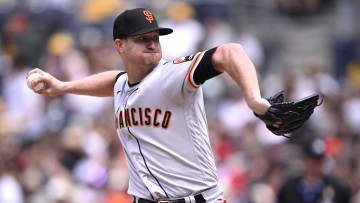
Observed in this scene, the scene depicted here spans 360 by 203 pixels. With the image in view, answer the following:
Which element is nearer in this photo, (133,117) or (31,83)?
(133,117)

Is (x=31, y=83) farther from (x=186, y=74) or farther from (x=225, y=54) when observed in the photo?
(x=225, y=54)

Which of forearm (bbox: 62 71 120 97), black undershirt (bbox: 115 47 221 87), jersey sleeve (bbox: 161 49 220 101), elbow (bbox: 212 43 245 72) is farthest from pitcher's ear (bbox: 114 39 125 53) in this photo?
elbow (bbox: 212 43 245 72)

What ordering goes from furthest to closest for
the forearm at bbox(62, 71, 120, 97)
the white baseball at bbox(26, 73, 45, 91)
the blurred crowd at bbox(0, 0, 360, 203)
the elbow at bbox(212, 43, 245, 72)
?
the blurred crowd at bbox(0, 0, 360, 203)
the forearm at bbox(62, 71, 120, 97)
the white baseball at bbox(26, 73, 45, 91)
the elbow at bbox(212, 43, 245, 72)

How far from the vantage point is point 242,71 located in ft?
13.5

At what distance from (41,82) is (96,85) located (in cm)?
42

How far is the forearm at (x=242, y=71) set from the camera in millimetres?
4035

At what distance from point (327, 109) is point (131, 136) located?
19.5ft

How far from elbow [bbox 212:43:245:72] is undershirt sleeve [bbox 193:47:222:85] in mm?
39

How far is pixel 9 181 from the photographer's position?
9.90 m

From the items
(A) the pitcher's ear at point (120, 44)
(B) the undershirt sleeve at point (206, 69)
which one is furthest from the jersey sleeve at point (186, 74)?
(A) the pitcher's ear at point (120, 44)

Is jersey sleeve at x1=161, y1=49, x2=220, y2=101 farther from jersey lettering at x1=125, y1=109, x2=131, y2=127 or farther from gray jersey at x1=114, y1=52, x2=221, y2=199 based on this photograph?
jersey lettering at x1=125, y1=109, x2=131, y2=127

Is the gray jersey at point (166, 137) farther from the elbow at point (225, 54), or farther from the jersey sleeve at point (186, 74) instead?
the elbow at point (225, 54)

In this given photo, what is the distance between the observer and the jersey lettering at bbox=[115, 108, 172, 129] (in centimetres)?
479

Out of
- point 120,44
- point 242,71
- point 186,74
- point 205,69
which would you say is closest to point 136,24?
point 120,44
